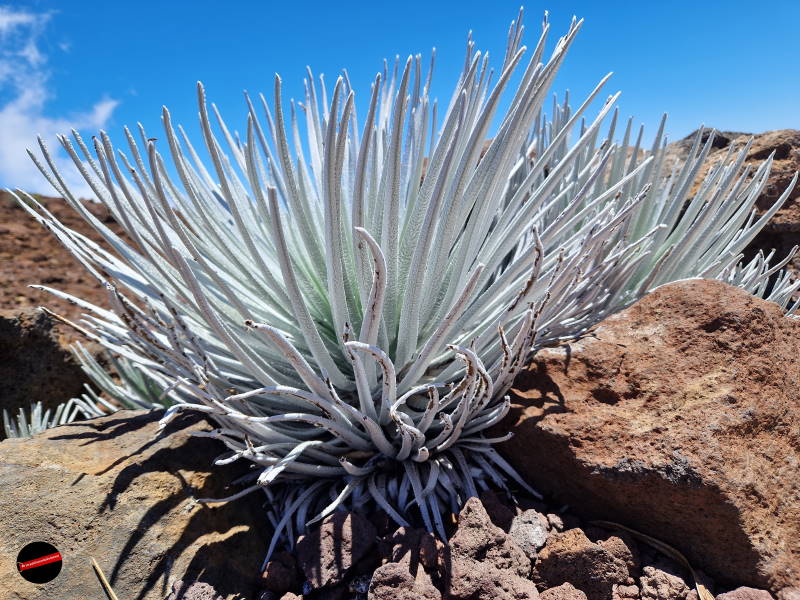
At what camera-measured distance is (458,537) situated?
1046 mm

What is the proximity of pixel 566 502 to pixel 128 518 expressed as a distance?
3.01 feet

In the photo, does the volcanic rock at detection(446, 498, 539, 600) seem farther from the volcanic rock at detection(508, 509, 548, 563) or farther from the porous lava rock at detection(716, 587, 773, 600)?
the porous lava rock at detection(716, 587, 773, 600)

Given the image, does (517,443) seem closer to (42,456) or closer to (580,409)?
(580,409)

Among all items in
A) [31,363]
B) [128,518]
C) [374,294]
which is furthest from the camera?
[31,363]

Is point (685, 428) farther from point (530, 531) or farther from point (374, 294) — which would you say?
point (374, 294)

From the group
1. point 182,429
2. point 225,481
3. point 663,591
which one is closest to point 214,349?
point 182,429

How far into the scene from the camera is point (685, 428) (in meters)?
1.11

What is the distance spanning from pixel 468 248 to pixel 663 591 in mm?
753

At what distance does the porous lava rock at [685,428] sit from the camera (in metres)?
1.06

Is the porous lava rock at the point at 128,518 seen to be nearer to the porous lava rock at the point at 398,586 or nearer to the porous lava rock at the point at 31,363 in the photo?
the porous lava rock at the point at 398,586

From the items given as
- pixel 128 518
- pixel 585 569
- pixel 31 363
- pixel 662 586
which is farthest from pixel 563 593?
pixel 31 363

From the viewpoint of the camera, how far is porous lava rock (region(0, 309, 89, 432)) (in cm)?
236

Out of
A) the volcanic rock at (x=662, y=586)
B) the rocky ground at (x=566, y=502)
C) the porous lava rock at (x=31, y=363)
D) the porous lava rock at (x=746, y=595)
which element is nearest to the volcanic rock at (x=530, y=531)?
the rocky ground at (x=566, y=502)

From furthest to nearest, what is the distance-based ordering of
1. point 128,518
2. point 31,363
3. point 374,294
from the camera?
1. point 31,363
2. point 128,518
3. point 374,294
